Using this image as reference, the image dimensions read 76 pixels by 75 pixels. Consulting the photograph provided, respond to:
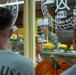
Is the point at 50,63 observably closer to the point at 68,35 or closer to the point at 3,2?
the point at 68,35

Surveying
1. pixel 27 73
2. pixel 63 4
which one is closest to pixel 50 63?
pixel 27 73

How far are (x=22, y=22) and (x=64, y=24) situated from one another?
0.69m

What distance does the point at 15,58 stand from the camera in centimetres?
129

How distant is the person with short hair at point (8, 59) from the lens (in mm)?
1257

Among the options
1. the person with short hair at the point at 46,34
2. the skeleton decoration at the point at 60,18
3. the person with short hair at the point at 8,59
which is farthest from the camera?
the person with short hair at the point at 46,34

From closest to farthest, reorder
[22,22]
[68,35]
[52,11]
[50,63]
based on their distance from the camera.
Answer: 1. [50,63]
2. [68,35]
3. [52,11]
4. [22,22]

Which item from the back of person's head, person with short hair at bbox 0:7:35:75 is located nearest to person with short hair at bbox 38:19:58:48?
the back of person's head

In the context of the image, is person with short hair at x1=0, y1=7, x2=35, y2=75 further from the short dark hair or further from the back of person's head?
the back of person's head

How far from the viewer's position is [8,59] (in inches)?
50.3

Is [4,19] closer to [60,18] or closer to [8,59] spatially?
[8,59]

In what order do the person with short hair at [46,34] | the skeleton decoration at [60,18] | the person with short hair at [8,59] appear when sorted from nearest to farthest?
1. the person with short hair at [8,59]
2. the skeleton decoration at [60,18]
3. the person with short hair at [46,34]

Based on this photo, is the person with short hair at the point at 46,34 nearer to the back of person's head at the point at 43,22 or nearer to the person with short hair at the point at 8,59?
the back of person's head at the point at 43,22

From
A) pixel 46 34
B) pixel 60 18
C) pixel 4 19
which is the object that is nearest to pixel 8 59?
pixel 4 19

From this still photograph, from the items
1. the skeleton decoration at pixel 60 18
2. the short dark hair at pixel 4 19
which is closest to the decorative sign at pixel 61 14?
the skeleton decoration at pixel 60 18
